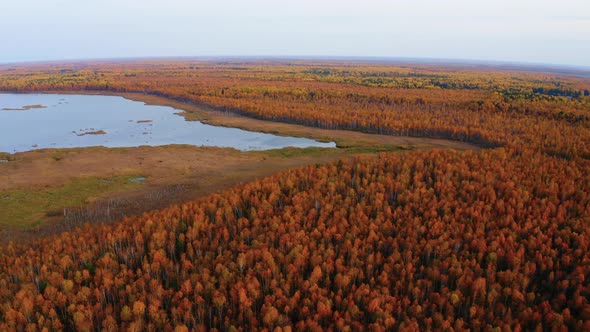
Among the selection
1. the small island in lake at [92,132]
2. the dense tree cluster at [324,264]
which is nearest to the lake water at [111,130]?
the small island in lake at [92,132]

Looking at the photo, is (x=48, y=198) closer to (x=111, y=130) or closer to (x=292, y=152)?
(x=292, y=152)

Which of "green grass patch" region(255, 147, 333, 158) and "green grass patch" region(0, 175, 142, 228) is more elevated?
"green grass patch" region(255, 147, 333, 158)

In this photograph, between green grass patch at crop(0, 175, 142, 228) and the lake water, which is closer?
green grass patch at crop(0, 175, 142, 228)

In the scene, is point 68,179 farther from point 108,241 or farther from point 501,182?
point 501,182

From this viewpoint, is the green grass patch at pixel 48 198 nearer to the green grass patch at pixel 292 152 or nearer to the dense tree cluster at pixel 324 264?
the dense tree cluster at pixel 324 264

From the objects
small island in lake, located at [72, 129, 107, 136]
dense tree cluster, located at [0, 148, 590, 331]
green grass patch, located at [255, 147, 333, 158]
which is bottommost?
dense tree cluster, located at [0, 148, 590, 331]

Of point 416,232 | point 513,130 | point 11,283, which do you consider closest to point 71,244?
point 11,283

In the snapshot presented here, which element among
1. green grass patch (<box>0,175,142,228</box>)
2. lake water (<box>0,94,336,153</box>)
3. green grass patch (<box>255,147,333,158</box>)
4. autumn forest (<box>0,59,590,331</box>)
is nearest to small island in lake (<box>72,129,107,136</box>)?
lake water (<box>0,94,336,153</box>)

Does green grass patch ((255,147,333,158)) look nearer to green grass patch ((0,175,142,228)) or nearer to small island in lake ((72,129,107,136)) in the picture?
green grass patch ((0,175,142,228))
